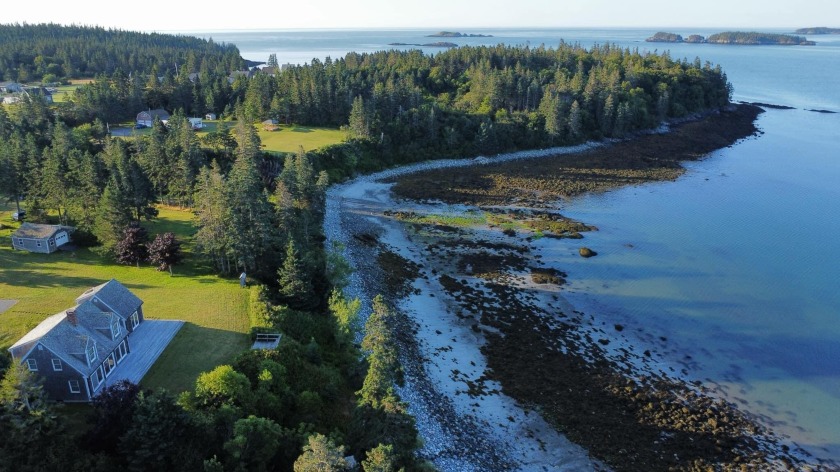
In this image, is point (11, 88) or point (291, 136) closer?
point (291, 136)

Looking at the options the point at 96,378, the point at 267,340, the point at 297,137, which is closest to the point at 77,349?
the point at 96,378

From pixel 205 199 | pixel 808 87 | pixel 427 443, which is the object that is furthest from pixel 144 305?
pixel 808 87

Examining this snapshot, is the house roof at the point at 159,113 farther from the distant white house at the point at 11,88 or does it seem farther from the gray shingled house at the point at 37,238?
the gray shingled house at the point at 37,238

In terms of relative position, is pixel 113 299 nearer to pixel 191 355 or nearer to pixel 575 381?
pixel 191 355

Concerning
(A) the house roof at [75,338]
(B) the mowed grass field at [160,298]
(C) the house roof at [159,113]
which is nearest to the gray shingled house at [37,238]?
(B) the mowed grass field at [160,298]

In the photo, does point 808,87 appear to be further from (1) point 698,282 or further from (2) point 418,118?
(1) point 698,282

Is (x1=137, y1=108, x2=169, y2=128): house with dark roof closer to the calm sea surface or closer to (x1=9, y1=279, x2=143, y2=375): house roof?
(x1=9, y1=279, x2=143, y2=375): house roof

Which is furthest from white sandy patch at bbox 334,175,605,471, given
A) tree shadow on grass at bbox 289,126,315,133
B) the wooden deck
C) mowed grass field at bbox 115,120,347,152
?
tree shadow on grass at bbox 289,126,315,133
